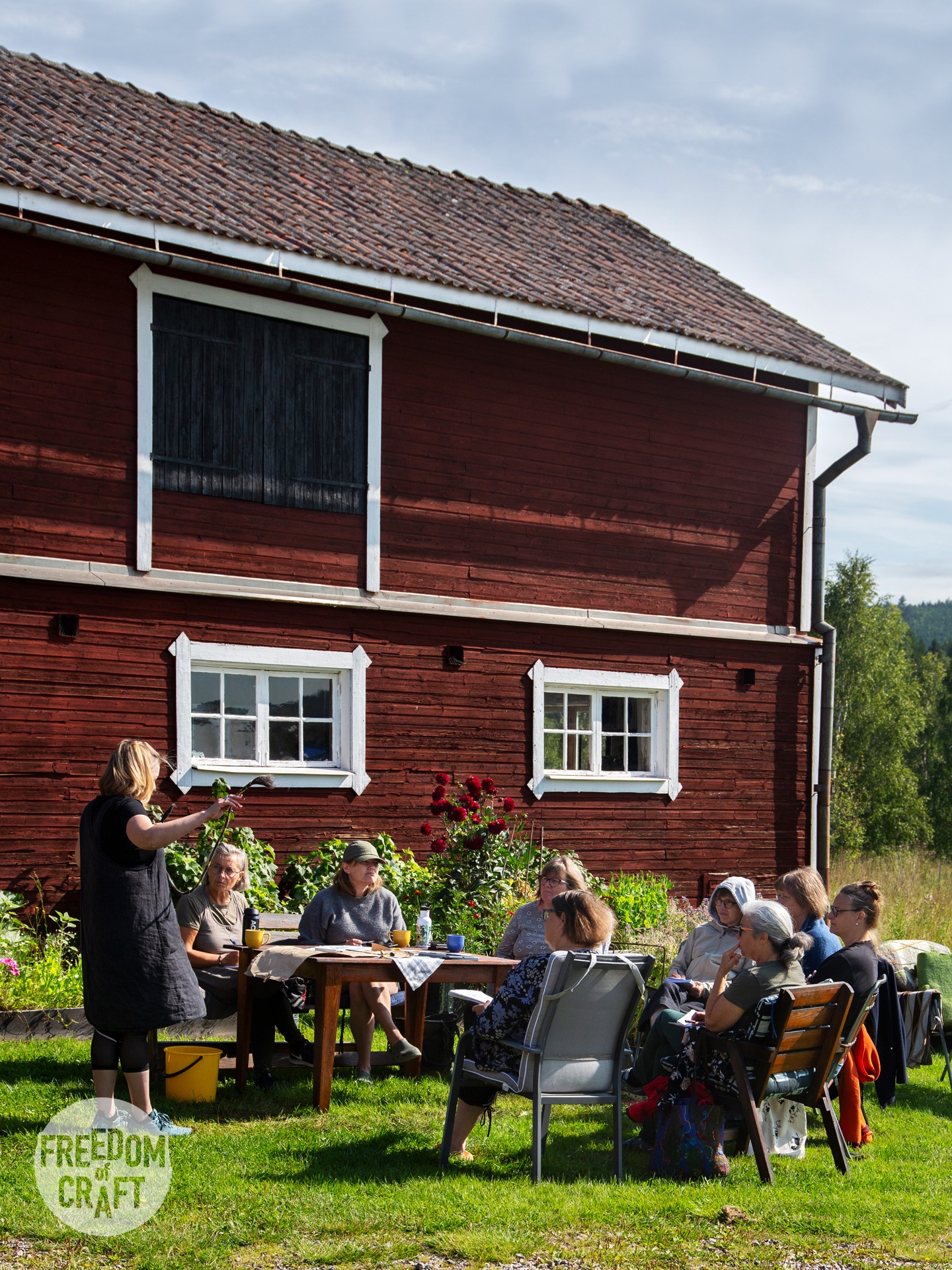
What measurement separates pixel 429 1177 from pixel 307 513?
6.78m

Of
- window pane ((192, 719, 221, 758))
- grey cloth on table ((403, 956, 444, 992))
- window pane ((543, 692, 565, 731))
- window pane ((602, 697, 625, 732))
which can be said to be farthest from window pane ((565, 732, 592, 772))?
grey cloth on table ((403, 956, 444, 992))

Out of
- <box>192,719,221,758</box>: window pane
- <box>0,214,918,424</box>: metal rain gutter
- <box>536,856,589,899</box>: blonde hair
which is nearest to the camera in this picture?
<box>536,856,589,899</box>: blonde hair

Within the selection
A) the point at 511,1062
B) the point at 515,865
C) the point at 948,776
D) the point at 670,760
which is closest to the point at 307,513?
the point at 515,865

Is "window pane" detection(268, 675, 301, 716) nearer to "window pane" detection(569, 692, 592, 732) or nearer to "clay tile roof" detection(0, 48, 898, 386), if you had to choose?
"window pane" detection(569, 692, 592, 732)

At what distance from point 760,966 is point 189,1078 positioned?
280 cm

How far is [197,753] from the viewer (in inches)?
409

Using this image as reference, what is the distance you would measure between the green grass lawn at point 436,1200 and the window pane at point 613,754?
21.3 ft

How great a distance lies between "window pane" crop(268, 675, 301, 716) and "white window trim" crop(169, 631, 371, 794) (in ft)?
0.29

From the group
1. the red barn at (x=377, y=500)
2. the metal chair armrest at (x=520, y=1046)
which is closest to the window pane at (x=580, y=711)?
the red barn at (x=377, y=500)

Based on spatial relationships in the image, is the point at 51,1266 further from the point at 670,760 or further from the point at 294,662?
the point at 670,760

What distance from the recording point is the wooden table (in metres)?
6.07

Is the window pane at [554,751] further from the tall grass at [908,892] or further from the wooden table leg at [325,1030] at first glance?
the wooden table leg at [325,1030]

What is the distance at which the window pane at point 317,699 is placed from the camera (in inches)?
433

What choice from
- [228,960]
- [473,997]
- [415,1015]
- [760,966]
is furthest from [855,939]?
[228,960]
